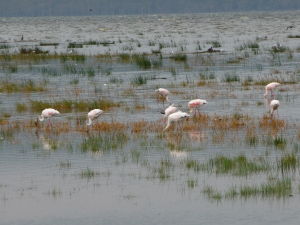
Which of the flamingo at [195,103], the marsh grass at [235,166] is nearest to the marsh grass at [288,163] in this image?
the marsh grass at [235,166]

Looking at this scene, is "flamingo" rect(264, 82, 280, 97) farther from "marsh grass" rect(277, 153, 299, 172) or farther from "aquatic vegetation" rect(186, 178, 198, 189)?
"aquatic vegetation" rect(186, 178, 198, 189)

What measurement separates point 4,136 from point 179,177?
286 inches

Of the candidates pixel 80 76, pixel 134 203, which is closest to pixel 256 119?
pixel 134 203

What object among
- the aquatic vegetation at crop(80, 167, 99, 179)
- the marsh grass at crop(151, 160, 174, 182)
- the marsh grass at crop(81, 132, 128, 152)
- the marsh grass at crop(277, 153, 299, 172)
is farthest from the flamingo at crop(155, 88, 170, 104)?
the marsh grass at crop(277, 153, 299, 172)

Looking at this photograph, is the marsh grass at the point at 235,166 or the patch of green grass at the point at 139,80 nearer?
the marsh grass at the point at 235,166

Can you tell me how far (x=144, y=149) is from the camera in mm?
20656

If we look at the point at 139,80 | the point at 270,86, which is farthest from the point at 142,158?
the point at 139,80

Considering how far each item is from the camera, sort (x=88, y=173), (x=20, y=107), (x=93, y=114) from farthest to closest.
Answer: (x=20, y=107), (x=93, y=114), (x=88, y=173)

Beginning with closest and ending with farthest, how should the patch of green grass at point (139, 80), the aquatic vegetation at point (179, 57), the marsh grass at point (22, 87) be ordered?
the marsh grass at point (22, 87)
the patch of green grass at point (139, 80)
the aquatic vegetation at point (179, 57)

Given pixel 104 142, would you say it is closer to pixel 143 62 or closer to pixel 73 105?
pixel 73 105

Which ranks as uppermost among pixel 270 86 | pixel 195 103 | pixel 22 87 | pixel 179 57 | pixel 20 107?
pixel 195 103

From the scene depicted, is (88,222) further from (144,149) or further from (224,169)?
(144,149)

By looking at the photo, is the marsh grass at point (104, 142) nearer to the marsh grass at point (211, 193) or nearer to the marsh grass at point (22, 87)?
the marsh grass at point (211, 193)

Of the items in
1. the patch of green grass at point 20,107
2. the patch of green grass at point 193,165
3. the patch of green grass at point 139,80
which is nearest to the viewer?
the patch of green grass at point 193,165
